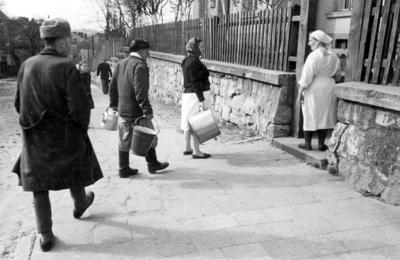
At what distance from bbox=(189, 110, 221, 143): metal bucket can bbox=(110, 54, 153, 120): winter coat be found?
887 millimetres

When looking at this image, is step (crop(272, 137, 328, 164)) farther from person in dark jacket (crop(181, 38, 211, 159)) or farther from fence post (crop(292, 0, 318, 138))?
person in dark jacket (crop(181, 38, 211, 159))

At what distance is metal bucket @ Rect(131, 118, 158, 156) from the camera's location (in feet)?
14.5

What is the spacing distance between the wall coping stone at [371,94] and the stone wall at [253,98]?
159 centimetres

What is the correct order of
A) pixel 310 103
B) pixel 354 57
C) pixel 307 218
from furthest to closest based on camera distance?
pixel 310 103 < pixel 354 57 < pixel 307 218

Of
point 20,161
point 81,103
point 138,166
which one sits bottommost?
point 138,166

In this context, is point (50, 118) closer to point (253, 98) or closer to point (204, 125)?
point (204, 125)

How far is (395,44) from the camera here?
3.84m

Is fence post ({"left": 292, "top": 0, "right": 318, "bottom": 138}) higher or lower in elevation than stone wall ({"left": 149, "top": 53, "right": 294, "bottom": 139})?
higher

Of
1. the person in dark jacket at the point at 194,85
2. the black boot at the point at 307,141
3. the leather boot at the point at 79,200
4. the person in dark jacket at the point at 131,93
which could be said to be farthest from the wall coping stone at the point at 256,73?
the leather boot at the point at 79,200

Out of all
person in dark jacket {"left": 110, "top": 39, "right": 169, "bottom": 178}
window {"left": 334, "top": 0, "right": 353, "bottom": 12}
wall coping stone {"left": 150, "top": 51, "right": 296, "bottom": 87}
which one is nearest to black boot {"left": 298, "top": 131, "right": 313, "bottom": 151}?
wall coping stone {"left": 150, "top": 51, "right": 296, "bottom": 87}

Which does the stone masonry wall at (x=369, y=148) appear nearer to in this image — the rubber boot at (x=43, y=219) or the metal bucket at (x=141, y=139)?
the metal bucket at (x=141, y=139)

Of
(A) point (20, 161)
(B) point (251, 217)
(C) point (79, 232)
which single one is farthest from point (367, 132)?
(A) point (20, 161)

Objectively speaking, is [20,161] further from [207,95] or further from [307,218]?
[207,95]

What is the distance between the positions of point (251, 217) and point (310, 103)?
2.09 meters
